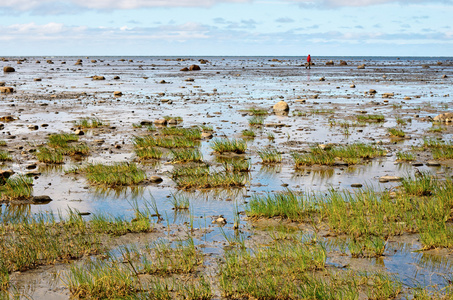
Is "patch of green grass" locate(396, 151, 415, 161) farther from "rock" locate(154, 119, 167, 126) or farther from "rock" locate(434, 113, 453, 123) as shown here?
"rock" locate(154, 119, 167, 126)

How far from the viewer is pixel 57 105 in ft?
89.2

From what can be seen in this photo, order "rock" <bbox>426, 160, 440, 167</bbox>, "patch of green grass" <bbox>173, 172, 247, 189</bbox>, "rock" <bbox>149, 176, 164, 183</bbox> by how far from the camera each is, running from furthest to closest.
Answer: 1. "rock" <bbox>426, 160, 440, 167</bbox>
2. "rock" <bbox>149, 176, 164, 183</bbox>
3. "patch of green grass" <bbox>173, 172, 247, 189</bbox>

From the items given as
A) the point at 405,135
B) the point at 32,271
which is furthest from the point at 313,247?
the point at 405,135

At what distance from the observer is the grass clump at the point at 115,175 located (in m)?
11.0

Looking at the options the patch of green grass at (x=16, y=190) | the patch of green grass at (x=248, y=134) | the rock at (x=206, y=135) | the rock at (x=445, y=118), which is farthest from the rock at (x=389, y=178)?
the rock at (x=445, y=118)

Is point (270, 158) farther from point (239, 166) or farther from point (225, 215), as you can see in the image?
point (225, 215)

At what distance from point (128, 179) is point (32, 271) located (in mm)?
4687

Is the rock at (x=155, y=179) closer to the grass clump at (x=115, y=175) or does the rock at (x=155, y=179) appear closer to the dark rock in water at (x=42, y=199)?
the grass clump at (x=115, y=175)

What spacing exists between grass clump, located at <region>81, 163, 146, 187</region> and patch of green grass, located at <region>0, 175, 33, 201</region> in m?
1.46

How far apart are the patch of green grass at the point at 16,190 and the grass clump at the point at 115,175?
1.46 m

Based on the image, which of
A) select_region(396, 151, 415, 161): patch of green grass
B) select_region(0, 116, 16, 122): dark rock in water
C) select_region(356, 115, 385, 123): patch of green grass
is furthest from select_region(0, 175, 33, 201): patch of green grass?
select_region(356, 115, 385, 123): patch of green grass

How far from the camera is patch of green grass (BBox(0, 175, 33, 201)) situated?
32.2ft

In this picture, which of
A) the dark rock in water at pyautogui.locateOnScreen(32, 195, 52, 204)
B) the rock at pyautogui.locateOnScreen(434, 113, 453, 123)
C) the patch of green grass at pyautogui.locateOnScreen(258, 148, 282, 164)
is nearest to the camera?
the dark rock in water at pyautogui.locateOnScreen(32, 195, 52, 204)

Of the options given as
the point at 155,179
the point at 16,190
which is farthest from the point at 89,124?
the point at 16,190
